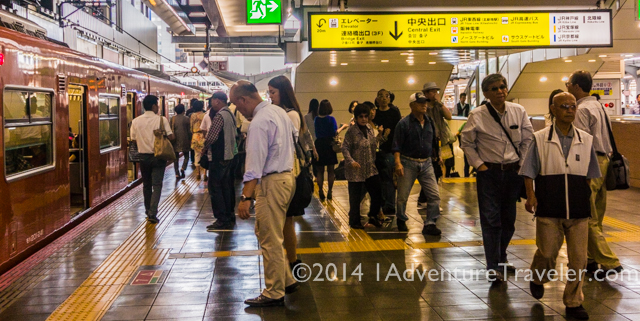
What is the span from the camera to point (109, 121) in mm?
10055

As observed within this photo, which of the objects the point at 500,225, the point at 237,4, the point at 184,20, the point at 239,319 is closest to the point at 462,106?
the point at 237,4

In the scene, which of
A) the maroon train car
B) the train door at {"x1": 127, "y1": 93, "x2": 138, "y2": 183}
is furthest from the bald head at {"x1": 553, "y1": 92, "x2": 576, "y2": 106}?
the train door at {"x1": 127, "y1": 93, "x2": 138, "y2": 183}

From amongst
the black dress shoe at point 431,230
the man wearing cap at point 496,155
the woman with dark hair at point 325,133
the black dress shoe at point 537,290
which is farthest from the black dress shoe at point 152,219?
the black dress shoe at point 537,290

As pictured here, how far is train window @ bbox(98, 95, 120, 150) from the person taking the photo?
954 cm

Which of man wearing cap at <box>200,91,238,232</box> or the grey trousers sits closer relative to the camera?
man wearing cap at <box>200,91,238,232</box>

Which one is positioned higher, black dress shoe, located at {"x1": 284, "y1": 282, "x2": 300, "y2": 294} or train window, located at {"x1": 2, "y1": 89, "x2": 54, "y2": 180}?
train window, located at {"x1": 2, "y1": 89, "x2": 54, "y2": 180}

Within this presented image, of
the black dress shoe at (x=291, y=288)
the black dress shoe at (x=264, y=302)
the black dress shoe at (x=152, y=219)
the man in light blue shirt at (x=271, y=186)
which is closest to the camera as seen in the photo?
the man in light blue shirt at (x=271, y=186)

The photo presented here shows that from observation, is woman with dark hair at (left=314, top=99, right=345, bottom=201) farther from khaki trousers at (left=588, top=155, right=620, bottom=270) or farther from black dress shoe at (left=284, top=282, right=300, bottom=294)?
khaki trousers at (left=588, top=155, right=620, bottom=270)

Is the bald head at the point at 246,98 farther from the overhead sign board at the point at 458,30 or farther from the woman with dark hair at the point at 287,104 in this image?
the overhead sign board at the point at 458,30

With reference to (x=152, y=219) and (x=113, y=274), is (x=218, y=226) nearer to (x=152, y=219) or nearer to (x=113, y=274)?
(x=152, y=219)

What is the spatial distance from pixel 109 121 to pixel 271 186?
6642 millimetres

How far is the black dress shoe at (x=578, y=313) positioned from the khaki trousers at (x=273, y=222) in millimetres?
1966

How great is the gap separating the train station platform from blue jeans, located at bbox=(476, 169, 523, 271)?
284 mm

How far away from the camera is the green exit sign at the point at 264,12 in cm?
1220
